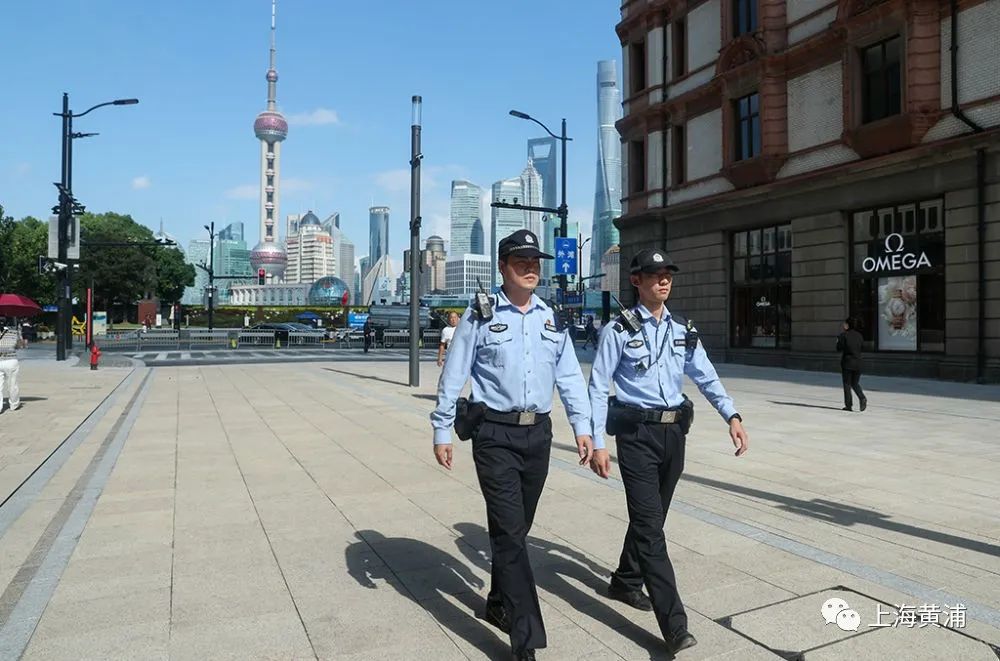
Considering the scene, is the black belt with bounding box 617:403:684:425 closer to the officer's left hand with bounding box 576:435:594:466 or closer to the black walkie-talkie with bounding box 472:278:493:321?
the officer's left hand with bounding box 576:435:594:466

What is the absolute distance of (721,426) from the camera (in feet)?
36.4

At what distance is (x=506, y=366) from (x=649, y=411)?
2.51ft

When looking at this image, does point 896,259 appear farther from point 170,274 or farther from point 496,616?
point 170,274

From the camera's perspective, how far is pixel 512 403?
11.6 feet

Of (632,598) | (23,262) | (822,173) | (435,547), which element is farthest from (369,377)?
(23,262)

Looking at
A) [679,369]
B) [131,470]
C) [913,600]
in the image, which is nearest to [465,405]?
[679,369]

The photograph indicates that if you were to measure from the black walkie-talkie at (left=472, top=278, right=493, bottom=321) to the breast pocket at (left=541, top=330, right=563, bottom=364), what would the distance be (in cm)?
30

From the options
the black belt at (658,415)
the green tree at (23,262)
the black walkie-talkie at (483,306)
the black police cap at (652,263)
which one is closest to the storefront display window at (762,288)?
the black police cap at (652,263)

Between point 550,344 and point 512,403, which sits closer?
point 512,403

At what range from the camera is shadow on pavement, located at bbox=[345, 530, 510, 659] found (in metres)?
3.70

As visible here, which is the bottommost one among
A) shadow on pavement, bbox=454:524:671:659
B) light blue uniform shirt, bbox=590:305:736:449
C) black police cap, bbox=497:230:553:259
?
shadow on pavement, bbox=454:524:671:659

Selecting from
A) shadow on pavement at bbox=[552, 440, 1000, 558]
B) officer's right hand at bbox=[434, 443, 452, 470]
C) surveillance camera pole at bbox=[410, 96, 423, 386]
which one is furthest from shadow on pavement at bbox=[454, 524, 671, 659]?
surveillance camera pole at bbox=[410, 96, 423, 386]

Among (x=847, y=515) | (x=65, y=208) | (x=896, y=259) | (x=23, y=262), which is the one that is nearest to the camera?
(x=847, y=515)

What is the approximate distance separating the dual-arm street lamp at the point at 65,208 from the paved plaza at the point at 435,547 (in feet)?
66.0
